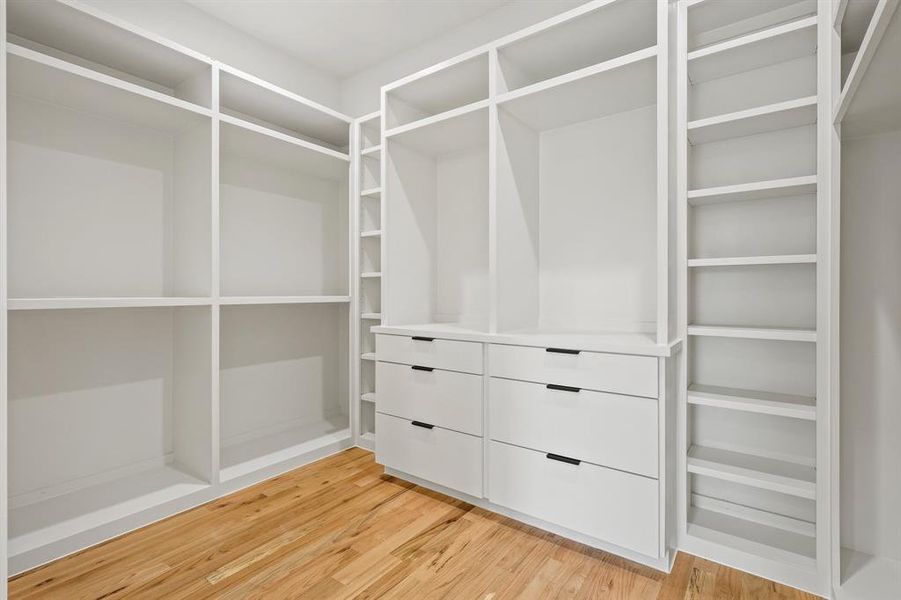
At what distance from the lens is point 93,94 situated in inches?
73.8

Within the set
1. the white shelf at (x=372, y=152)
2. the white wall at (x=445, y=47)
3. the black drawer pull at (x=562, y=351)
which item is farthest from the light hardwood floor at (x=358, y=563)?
the white wall at (x=445, y=47)

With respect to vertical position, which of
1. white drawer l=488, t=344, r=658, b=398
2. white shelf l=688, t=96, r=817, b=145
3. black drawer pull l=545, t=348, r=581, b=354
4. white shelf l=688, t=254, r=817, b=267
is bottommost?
white drawer l=488, t=344, r=658, b=398

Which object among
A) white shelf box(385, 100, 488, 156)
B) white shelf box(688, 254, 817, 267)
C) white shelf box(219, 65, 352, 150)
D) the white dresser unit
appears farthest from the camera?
white shelf box(219, 65, 352, 150)

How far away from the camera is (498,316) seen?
201cm

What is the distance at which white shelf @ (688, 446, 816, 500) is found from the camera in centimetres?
151

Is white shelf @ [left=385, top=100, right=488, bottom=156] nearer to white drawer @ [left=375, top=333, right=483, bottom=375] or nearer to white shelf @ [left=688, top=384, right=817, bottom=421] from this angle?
white drawer @ [left=375, top=333, right=483, bottom=375]

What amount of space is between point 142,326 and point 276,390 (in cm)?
90

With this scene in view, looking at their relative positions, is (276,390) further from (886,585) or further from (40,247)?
(886,585)

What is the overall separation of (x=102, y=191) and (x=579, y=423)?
8.12 feet

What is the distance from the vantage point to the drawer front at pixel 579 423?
1.56 m

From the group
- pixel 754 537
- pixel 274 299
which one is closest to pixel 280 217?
pixel 274 299

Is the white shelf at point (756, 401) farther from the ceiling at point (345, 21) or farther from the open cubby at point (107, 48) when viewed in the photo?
the open cubby at point (107, 48)

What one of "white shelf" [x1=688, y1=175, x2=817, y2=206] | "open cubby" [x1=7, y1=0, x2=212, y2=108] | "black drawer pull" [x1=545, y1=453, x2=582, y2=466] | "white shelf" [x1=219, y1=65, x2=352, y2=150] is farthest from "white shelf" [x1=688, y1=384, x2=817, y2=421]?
"open cubby" [x1=7, y1=0, x2=212, y2=108]

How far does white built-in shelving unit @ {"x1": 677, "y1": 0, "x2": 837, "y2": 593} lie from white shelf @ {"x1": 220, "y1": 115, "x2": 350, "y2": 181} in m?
1.95
